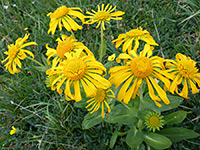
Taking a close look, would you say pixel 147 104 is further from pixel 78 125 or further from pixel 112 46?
pixel 112 46

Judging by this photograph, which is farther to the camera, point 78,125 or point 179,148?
point 78,125

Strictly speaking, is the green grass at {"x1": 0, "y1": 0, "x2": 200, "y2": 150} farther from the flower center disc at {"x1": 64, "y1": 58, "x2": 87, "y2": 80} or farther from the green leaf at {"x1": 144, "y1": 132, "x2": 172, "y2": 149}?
the flower center disc at {"x1": 64, "y1": 58, "x2": 87, "y2": 80}

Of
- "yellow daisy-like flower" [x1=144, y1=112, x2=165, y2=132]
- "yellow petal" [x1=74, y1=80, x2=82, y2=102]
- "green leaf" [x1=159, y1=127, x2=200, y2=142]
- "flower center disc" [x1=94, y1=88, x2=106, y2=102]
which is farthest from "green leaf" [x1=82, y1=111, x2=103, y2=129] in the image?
"green leaf" [x1=159, y1=127, x2=200, y2=142]

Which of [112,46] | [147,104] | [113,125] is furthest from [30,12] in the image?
[147,104]

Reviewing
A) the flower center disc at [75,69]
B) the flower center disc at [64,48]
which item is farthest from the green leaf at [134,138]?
the flower center disc at [64,48]

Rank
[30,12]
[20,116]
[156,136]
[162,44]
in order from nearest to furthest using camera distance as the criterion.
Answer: [156,136]
[20,116]
[162,44]
[30,12]
